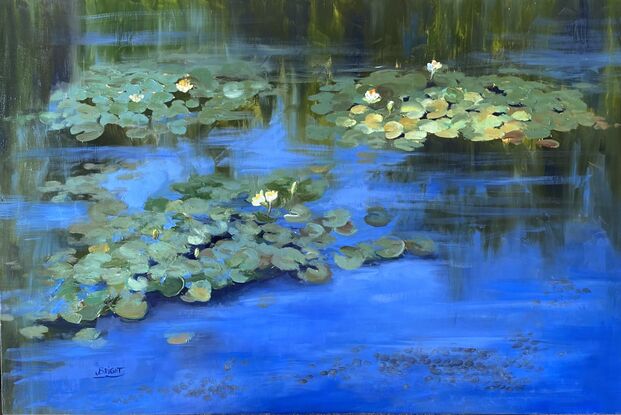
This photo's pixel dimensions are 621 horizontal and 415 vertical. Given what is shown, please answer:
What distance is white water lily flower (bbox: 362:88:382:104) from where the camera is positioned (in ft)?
4.05

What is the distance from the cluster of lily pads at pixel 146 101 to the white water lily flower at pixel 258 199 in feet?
0.66

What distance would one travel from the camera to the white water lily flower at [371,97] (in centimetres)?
123

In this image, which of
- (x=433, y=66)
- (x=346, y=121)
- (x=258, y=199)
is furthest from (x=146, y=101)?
(x=433, y=66)

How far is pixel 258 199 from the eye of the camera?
1.24 metres

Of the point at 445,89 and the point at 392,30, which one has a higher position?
the point at 392,30

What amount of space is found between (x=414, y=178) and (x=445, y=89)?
0.78 ft

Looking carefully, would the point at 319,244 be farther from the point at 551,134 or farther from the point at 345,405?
the point at 551,134

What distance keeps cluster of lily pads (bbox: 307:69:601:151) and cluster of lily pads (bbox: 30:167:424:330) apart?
6.8 inches

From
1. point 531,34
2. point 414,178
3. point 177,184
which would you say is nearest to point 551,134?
point 531,34

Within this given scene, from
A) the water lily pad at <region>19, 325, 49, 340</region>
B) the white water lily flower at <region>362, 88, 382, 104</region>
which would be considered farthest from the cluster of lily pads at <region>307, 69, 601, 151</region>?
the water lily pad at <region>19, 325, 49, 340</region>

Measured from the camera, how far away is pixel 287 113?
4.07 feet

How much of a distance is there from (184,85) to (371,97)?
475mm

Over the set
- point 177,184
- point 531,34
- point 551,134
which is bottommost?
point 177,184

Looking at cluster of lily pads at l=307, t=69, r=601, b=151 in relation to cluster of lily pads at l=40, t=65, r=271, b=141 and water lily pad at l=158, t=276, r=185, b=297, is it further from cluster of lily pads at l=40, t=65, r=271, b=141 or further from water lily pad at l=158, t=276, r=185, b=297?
water lily pad at l=158, t=276, r=185, b=297
